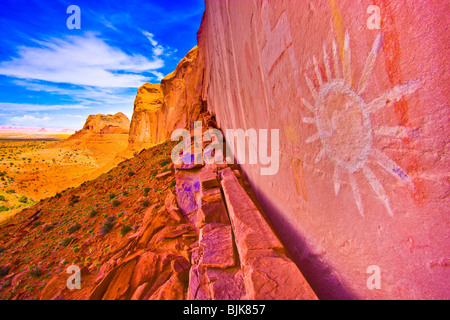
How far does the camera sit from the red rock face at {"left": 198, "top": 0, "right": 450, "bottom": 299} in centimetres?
77

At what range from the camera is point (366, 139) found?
1047 millimetres

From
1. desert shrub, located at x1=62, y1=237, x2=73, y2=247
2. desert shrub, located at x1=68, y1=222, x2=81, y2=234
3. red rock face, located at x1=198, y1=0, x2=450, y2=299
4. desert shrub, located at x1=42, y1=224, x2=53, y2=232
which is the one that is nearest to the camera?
red rock face, located at x1=198, y1=0, x2=450, y2=299

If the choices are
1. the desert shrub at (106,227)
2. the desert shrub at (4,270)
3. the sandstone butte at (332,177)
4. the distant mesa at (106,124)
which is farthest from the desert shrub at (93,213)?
the distant mesa at (106,124)

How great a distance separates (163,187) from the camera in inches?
249

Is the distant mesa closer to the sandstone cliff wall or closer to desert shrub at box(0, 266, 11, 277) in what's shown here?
the sandstone cliff wall

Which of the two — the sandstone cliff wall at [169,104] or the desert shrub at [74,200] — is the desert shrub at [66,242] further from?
the sandstone cliff wall at [169,104]

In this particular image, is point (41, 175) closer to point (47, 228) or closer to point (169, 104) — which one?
point (169, 104)

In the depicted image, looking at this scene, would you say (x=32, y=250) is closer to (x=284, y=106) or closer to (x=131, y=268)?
(x=131, y=268)

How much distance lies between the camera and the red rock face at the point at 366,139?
0.77 meters

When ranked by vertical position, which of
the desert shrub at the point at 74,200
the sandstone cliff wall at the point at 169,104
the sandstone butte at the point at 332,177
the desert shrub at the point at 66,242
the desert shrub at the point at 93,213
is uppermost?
the sandstone cliff wall at the point at 169,104

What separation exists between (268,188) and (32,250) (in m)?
8.62

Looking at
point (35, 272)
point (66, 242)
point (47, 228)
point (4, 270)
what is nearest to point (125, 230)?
point (35, 272)

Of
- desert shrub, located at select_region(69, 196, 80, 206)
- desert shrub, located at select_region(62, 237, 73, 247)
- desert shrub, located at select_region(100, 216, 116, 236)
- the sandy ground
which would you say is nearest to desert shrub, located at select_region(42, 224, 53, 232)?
desert shrub, located at select_region(69, 196, 80, 206)
